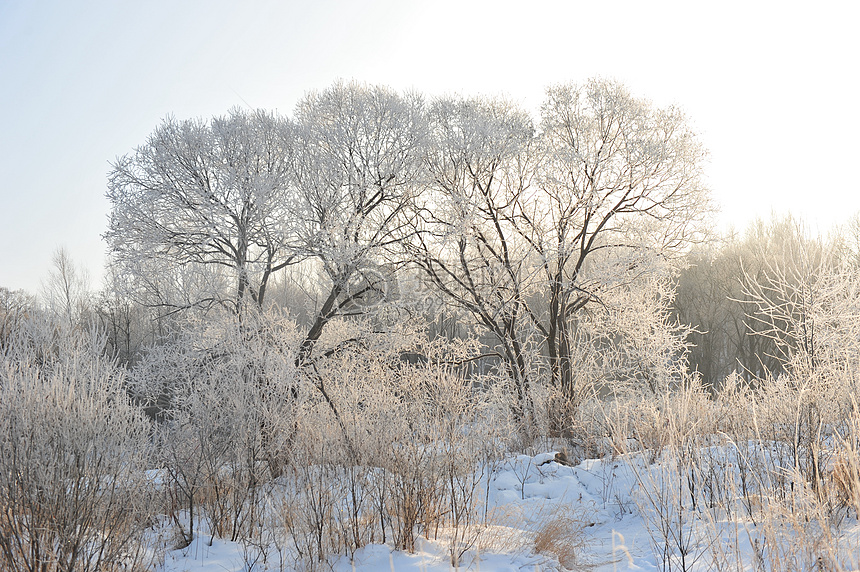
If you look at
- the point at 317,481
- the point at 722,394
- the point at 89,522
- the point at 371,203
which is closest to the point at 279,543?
the point at 317,481

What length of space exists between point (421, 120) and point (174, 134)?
7170 mm

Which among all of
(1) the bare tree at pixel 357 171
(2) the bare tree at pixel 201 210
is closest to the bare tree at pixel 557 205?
(1) the bare tree at pixel 357 171

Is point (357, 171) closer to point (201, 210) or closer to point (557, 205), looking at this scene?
point (201, 210)

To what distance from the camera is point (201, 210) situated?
16.4 m

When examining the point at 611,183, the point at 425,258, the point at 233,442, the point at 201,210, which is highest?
the point at 201,210

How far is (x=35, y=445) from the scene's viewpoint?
529 centimetres

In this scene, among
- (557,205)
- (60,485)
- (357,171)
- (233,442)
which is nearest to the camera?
(60,485)

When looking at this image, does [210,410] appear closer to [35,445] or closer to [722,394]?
[35,445]

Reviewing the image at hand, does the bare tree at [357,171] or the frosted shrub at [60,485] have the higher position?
the bare tree at [357,171]

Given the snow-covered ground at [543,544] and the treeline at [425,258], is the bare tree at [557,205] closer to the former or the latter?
the treeline at [425,258]

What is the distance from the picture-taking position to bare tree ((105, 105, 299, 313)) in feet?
54.1

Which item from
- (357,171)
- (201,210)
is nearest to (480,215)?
(357,171)

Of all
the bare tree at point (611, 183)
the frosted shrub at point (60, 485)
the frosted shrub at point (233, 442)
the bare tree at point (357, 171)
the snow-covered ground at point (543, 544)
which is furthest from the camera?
the bare tree at point (357, 171)

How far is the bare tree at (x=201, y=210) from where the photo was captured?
1648 centimetres
